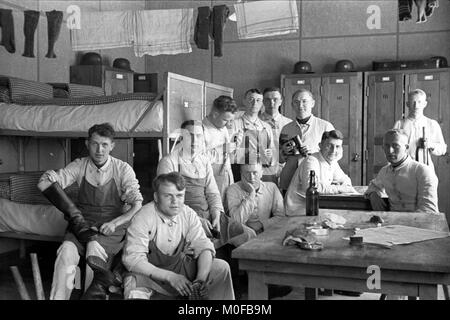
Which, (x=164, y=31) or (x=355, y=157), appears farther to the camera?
(x=355, y=157)

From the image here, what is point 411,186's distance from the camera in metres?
3.41

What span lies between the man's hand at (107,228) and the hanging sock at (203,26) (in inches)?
66.7

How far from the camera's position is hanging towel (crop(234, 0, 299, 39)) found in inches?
149

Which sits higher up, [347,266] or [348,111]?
[348,111]

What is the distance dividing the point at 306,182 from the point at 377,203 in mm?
482

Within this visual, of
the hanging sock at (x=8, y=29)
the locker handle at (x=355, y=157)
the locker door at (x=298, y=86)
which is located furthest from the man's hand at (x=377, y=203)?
the locker door at (x=298, y=86)

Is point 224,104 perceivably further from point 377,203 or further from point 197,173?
point 377,203

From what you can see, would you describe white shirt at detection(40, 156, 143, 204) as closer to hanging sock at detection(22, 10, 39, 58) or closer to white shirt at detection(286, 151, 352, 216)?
white shirt at detection(286, 151, 352, 216)

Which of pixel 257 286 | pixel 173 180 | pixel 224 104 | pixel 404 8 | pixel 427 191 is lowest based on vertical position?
pixel 257 286

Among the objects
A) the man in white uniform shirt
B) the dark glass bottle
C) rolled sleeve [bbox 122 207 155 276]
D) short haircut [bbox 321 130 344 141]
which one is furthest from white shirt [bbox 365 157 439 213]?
the man in white uniform shirt

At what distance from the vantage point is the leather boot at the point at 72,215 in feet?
11.0

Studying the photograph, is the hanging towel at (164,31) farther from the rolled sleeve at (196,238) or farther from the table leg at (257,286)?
the table leg at (257,286)

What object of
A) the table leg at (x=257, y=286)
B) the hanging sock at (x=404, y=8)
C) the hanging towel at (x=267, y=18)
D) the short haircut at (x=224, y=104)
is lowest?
the table leg at (x=257, y=286)

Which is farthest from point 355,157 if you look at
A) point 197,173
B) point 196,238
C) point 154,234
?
point 154,234
